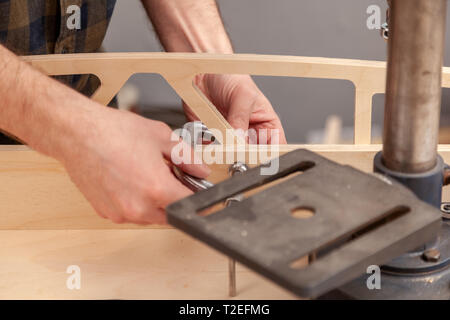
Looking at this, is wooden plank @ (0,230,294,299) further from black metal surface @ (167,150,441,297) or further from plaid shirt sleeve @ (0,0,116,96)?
plaid shirt sleeve @ (0,0,116,96)

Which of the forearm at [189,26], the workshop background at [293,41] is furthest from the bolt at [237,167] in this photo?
the workshop background at [293,41]

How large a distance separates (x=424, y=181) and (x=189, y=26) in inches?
30.7

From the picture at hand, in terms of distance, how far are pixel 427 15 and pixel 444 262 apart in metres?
0.26

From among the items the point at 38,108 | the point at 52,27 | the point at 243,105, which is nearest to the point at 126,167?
the point at 38,108

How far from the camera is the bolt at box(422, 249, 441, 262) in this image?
0.69 m

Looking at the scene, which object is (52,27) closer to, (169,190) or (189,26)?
(189,26)

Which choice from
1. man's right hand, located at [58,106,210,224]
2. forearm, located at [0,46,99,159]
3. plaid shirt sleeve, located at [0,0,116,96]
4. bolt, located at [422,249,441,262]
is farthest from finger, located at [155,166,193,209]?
plaid shirt sleeve, located at [0,0,116,96]

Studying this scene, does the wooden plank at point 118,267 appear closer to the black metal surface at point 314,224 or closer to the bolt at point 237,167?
the bolt at point 237,167

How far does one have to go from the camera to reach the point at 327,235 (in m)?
0.55

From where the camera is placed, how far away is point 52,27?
4.18 ft

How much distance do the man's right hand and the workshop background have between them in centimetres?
154

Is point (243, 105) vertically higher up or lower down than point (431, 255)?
higher up
